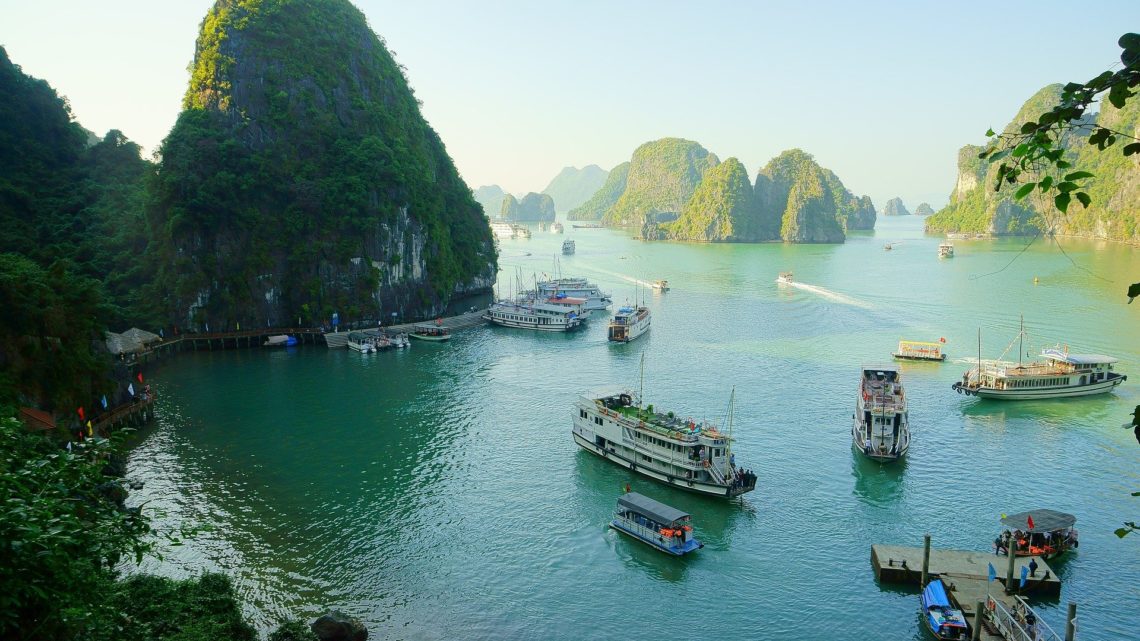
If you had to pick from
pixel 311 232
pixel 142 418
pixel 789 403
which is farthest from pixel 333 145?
pixel 789 403

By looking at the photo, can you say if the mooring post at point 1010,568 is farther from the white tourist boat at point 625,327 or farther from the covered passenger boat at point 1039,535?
the white tourist boat at point 625,327

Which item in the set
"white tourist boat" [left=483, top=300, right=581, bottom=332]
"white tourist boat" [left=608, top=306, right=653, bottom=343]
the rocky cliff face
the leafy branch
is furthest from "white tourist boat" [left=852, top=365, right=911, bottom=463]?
the rocky cliff face

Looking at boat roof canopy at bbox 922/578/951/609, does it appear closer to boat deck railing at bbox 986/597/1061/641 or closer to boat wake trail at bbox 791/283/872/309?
boat deck railing at bbox 986/597/1061/641

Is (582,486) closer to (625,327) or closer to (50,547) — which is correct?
(50,547)

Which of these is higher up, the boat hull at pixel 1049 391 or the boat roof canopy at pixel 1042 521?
the boat hull at pixel 1049 391

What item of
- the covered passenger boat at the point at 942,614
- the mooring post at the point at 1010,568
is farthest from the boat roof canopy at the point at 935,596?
the mooring post at the point at 1010,568

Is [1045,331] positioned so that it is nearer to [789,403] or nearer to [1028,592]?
[789,403]
